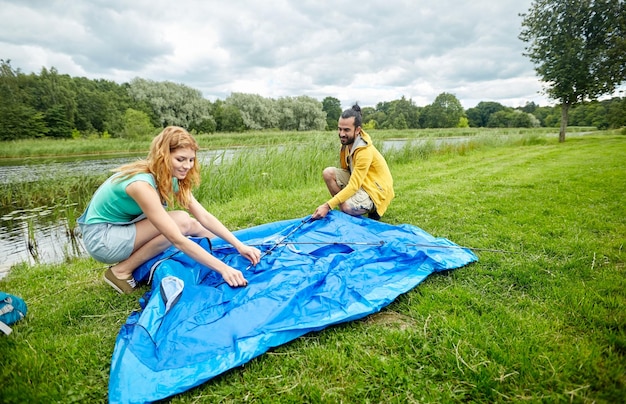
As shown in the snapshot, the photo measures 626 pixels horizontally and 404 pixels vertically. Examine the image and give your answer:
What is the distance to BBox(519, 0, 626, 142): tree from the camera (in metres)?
11.6

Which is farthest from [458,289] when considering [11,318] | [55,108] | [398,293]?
[55,108]

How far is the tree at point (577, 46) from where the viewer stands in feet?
37.9

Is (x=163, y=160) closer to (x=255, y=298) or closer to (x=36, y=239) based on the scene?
(x=255, y=298)

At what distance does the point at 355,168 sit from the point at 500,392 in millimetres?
2299

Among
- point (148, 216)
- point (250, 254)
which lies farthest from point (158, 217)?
point (250, 254)

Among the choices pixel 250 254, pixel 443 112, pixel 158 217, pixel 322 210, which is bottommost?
pixel 250 254

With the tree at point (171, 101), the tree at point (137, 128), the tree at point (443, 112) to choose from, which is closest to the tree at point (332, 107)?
the tree at point (443, 112)

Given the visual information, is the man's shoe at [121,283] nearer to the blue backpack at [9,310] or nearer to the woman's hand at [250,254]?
the blue backpack at [9,310]

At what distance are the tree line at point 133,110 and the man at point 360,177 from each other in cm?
2421

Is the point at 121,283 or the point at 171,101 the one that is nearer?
the point at 121,283

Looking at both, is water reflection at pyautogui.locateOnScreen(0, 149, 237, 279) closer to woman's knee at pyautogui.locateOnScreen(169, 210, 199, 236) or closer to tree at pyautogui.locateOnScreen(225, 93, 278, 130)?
woman's knee at pyautogui.locateOnScreen(169, 210, 199, 236)

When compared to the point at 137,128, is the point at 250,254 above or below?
below

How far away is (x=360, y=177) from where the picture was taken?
322 cm

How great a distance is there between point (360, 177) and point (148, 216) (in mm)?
2075
